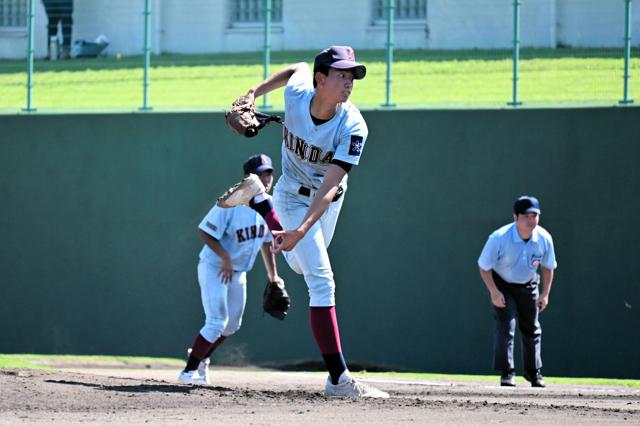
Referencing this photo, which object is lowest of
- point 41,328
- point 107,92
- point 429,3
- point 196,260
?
point 41,328

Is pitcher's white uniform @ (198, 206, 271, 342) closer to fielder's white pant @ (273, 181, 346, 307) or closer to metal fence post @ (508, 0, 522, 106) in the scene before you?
fielder's white pant @ (273, 181, 346, 307)

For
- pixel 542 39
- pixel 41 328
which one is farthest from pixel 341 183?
pixel 41 328

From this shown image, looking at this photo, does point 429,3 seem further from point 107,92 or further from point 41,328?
point 41,328

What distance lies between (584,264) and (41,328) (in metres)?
6.67

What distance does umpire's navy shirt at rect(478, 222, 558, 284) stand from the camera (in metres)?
10.6

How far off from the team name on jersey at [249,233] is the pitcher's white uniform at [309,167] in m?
2.50

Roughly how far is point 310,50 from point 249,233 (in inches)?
220

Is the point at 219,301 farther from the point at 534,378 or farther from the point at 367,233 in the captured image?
the point at 367,233

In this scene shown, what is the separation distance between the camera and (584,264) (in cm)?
1262

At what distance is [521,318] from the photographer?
10.8 metres

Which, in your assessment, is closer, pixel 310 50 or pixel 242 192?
pixel 242 192

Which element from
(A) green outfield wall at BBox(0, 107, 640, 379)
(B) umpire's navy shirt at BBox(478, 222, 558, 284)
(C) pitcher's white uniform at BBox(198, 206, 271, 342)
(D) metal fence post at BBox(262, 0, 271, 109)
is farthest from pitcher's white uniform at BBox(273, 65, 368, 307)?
(D) metal fence post at BBox(262, 0, 271, 109)

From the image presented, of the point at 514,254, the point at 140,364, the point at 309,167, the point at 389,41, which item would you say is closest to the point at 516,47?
the point at 389,41

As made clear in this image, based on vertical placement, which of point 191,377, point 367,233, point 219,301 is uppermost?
point 367,233
